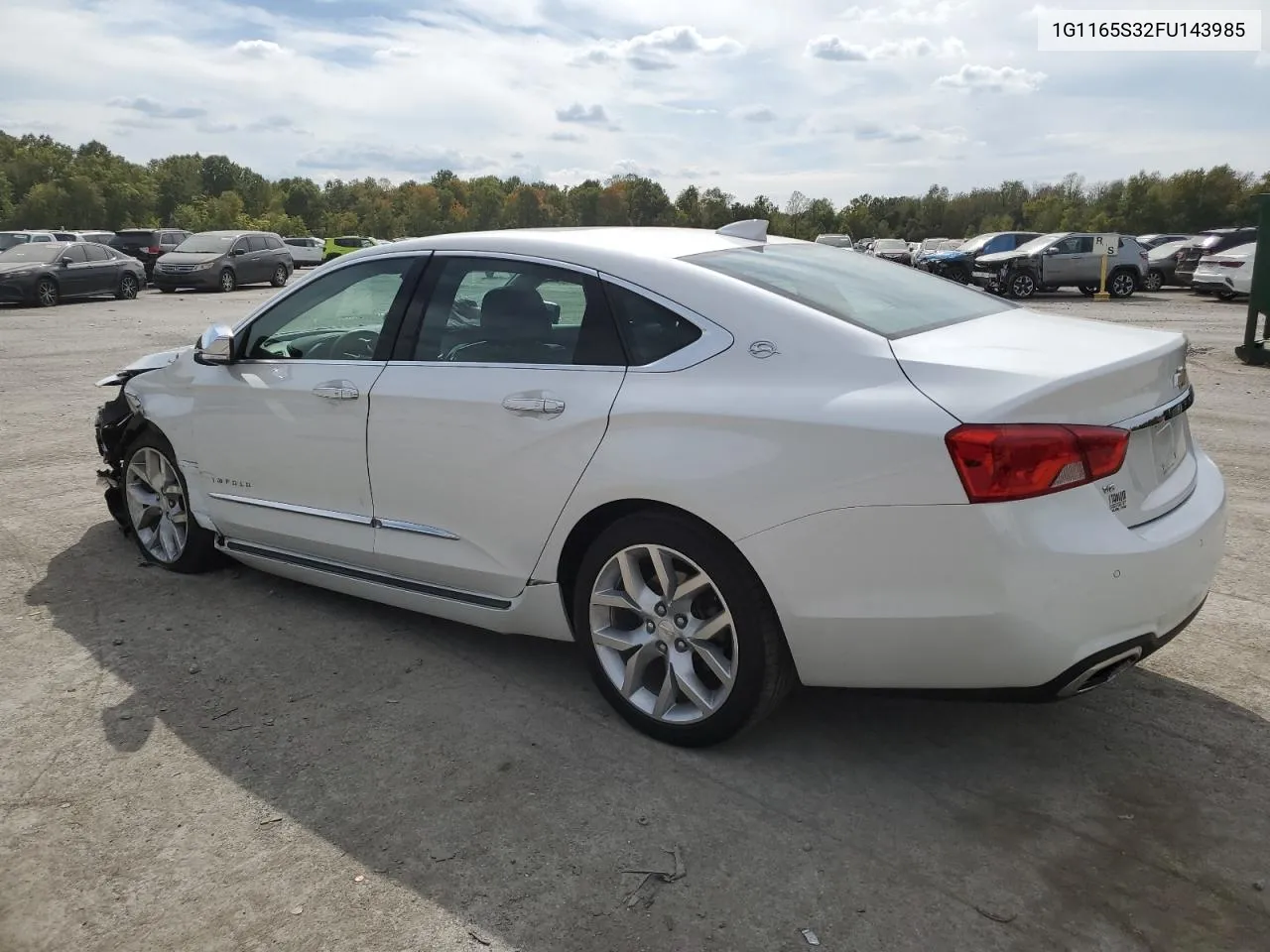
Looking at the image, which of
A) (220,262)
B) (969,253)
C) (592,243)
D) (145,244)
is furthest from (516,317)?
(145,244)

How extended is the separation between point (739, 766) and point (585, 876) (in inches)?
28.0

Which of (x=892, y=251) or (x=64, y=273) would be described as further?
(x=892, y=251)

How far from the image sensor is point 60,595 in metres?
4.81

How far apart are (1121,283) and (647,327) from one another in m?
26.4

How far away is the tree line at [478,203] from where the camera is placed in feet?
242

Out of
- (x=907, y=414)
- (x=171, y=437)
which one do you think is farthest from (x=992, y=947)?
(x=171, y=437)

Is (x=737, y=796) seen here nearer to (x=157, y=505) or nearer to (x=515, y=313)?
(x=515, y=313)

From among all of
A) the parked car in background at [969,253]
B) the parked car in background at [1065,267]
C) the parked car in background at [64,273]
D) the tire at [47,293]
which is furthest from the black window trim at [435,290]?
the parked car in background at [969,253]

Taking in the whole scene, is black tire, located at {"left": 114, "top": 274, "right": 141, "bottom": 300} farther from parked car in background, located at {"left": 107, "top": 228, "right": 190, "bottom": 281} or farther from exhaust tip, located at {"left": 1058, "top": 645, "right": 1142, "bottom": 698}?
exhaust tip, located at {"left": 1058, "top": 645, "right": 1142, "bottom": 698}

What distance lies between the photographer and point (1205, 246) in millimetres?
27438

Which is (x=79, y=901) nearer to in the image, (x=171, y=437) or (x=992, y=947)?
(x=992, y=947)

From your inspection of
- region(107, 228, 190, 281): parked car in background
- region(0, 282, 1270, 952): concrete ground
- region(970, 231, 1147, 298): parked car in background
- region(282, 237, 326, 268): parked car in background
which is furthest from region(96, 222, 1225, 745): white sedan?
region(282, 237, 326, 268): parked car in background

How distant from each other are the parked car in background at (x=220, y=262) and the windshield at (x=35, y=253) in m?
3.62

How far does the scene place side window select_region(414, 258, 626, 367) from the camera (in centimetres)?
348
